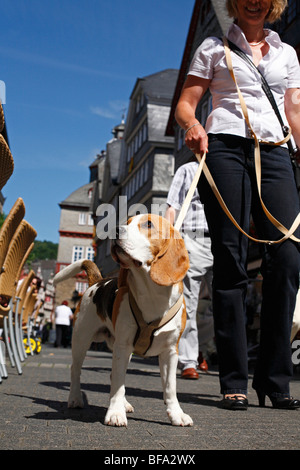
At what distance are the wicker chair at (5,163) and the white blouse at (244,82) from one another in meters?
1.44

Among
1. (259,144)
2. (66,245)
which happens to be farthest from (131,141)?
(259,144)

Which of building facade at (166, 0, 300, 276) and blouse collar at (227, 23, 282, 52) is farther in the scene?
building facade at (166, 0, 300, 276)

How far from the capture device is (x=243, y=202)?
389 centimetres

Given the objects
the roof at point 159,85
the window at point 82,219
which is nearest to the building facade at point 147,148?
the roof at point 159,85

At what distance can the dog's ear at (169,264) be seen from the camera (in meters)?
3.02

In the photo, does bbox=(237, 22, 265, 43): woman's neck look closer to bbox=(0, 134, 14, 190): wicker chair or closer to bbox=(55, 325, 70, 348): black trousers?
bbox=(0, 134, 14, 190): wicker chair

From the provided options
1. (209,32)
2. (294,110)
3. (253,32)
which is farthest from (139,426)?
(209,32)

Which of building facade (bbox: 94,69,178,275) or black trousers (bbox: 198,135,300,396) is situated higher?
building facade (bbox: 94,69,178,275)

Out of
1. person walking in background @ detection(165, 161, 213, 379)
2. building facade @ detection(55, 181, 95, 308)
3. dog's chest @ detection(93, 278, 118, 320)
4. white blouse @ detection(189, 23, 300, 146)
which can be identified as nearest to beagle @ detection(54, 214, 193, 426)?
dog's chest @ detection(93, 278, 118, 320)

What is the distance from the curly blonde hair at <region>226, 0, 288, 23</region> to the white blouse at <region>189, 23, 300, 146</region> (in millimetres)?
132

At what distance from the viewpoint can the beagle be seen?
3.02m

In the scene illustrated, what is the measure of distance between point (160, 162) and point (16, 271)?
2815cm

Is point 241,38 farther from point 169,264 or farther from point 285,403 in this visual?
point 285,403

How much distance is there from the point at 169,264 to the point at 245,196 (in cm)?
107
